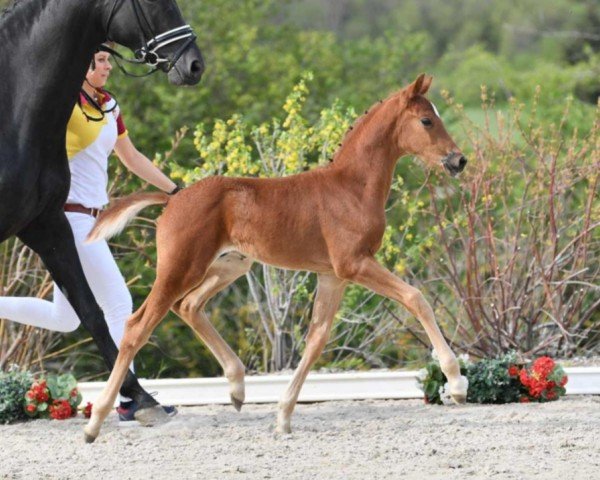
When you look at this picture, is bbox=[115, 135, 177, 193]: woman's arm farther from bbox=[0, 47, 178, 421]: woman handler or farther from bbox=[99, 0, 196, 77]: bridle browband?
bbox=[99, 0, 196, 77]: bridle browband

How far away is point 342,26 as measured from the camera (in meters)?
56.9

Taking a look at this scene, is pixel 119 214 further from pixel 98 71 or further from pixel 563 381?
pixel 563 381

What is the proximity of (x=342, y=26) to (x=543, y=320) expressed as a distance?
4870 cm

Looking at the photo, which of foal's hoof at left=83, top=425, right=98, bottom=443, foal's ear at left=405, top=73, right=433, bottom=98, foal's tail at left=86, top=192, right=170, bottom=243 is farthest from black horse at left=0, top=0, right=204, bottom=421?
foal's ear at left=405, top=73, right=433, bottom=98

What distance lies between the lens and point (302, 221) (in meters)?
6.41

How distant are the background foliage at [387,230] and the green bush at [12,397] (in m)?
1.24

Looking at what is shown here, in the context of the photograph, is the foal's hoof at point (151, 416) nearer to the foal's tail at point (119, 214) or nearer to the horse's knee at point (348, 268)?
the foal's tail at point (119, 214)

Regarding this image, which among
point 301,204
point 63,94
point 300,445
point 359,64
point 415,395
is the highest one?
point 63,94

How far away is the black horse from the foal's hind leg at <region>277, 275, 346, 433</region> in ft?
4.68

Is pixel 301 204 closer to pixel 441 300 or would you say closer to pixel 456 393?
pixel 456 393

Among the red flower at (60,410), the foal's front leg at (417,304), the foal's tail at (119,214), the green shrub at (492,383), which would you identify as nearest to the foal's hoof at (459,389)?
the foal's front leg at (417,304)

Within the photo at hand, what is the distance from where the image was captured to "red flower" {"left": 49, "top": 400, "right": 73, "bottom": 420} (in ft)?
24.5

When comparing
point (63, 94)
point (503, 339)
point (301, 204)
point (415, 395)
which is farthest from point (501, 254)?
point (63, 94)

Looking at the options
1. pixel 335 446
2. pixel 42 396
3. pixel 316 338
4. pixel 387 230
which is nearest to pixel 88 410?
pixel 42 396
